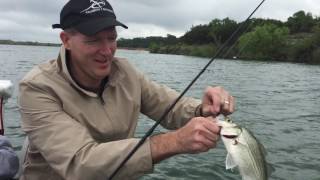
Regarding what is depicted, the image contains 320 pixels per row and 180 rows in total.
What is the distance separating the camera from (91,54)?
414cm

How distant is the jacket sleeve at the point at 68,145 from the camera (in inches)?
141

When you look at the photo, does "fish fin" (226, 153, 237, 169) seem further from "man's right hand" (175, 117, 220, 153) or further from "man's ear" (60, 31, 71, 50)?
"man's ear" (60, 31, 71, 50)

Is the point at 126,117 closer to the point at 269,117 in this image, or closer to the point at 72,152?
the point at 72,152

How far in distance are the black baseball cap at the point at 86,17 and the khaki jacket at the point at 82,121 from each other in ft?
0.99

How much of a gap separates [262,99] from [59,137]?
63.8 feet

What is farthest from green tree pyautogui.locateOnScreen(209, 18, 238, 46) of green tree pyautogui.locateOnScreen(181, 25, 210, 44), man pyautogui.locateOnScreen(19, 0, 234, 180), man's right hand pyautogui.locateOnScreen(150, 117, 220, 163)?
green tree pyautogui.locateOnScreen(181, 25, 210, 44)

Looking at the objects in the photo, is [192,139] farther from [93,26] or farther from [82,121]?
[93,26]

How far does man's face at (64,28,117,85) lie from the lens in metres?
4.13

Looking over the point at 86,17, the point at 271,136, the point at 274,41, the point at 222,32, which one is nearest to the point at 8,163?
the point at 86,17

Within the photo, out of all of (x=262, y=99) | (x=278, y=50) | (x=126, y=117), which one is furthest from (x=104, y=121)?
(x=278, y=50)

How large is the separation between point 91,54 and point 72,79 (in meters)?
0.26

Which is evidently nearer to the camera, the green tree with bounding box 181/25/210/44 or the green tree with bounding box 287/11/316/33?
the green tree with bounding box 287/11/316/33

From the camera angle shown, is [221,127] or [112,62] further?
[112,62]

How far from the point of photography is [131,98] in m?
4.59
